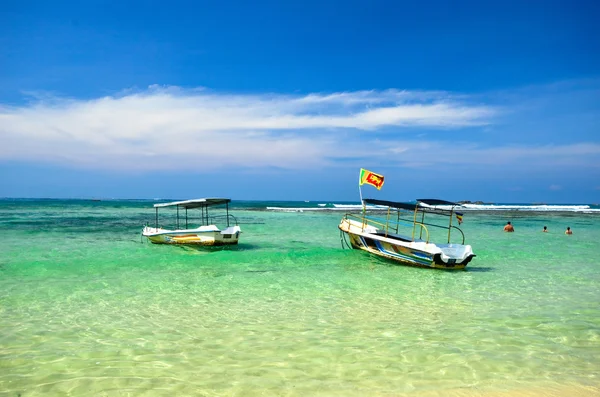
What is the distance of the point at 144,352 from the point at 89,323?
7.35 ft

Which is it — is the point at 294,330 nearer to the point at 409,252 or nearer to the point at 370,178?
the point at 409,252

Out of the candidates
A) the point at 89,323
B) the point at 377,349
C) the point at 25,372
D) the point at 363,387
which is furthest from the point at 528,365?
the point at 89,323

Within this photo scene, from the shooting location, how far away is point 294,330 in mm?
7762

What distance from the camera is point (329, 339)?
285 inches

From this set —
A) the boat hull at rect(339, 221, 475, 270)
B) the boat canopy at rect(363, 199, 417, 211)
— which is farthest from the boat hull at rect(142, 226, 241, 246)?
the boat canopy at rect(363, 199, 417, 211)

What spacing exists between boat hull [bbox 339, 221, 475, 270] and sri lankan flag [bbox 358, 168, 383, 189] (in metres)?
2.15

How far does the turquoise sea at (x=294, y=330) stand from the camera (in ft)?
18.2

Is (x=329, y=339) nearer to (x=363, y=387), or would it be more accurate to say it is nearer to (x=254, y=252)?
(x=363, y=387)

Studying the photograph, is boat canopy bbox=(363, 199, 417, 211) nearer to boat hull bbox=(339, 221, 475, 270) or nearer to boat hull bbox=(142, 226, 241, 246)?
boat hull bbox=(339, 221, 475, 270)

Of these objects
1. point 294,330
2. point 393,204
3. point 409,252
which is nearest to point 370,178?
point 393,204

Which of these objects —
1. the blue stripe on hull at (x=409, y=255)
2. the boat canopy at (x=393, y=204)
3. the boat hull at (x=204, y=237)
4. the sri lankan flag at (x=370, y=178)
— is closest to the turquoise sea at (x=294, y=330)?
the blue stripe on hull at (x=409, y=255)

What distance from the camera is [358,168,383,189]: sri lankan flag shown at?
54.7 feet

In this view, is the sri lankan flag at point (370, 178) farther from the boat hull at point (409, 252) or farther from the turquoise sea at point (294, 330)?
the turquoise sea at point (294, 330)

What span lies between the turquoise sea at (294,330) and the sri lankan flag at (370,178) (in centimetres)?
339
